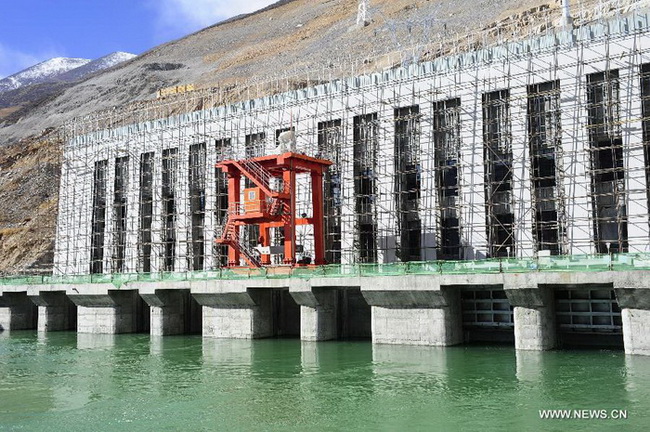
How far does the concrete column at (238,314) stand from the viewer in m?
38.2

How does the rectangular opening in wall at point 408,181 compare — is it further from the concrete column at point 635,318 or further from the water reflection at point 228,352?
the concrete column at point 635,318

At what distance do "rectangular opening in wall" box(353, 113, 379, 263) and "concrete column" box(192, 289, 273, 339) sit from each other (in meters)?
10.4

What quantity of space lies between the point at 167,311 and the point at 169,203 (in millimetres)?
17947

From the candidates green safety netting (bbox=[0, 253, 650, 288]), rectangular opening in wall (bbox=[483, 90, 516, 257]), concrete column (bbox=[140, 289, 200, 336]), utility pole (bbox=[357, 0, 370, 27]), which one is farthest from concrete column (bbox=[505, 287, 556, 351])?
utility pole (bbox=[357, 0, 370, 27])

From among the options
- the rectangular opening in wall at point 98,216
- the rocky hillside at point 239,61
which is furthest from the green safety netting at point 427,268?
the rocky hillside at point 239,61

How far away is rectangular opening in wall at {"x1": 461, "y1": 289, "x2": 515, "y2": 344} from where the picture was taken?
3409cm

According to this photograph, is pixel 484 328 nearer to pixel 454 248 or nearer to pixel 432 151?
pixel 454 248

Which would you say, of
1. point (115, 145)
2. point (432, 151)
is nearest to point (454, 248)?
point (432, 151)

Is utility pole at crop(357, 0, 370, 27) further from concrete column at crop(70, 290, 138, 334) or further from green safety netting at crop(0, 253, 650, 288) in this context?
green safety netting at crop(0, 253, 650, 288)

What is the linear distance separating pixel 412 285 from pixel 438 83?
1855 centimetres

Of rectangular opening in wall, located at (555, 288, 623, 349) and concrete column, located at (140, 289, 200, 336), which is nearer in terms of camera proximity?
rectangular opening in wall, located at (555, 288, 623, 349)

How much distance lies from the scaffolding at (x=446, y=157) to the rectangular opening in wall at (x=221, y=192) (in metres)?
0.12

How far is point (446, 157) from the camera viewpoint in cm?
4444

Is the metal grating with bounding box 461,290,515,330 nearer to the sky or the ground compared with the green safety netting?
nearer to the ground
